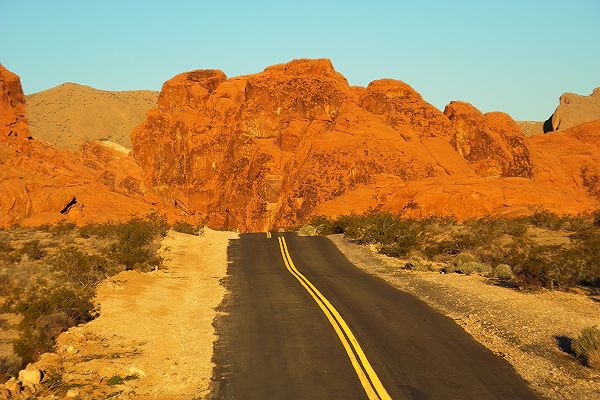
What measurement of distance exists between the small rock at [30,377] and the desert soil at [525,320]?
303 inches

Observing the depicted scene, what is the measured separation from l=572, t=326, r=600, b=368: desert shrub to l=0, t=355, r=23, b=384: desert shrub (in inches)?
375

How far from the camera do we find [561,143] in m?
81.4

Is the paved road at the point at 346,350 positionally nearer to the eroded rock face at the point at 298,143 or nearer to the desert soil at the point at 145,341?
the desert soil at the point at 145,341

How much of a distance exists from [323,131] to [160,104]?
81.7ft

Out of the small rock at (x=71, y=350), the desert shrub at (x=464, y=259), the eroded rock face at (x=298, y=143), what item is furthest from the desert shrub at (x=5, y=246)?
the eroded rock face at (x=298, y=143)

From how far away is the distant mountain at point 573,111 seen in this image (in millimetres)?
116438

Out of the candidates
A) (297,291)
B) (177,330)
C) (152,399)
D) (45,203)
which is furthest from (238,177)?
(152,399)

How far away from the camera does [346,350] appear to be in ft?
35.4

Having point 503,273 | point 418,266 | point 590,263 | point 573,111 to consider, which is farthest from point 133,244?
point 573,111

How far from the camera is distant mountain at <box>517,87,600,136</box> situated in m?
116

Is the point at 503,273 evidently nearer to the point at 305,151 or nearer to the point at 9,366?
the point at 9,366

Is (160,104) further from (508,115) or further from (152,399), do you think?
(152,399)

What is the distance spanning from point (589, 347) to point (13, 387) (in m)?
9.43

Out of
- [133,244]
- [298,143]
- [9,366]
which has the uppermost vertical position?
[298,143]
